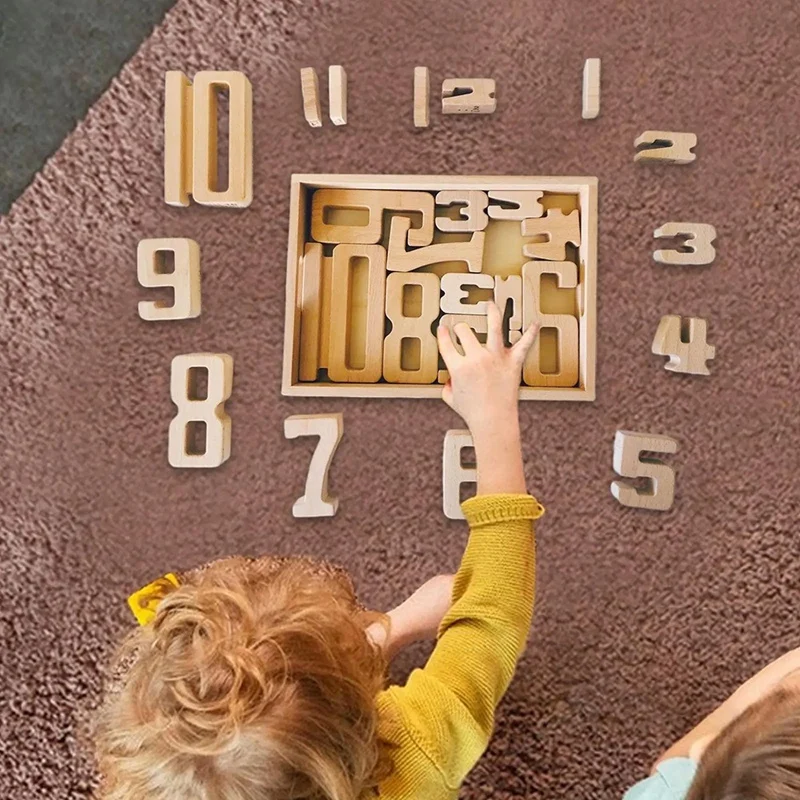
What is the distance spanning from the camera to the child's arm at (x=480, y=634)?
0.65 metres

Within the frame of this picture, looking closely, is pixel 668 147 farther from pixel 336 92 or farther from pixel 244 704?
pixel 244 704

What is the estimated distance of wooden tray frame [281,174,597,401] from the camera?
0.91 metres

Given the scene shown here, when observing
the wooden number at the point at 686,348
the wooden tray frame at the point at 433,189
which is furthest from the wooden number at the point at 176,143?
the wooden number at the point at 686,348

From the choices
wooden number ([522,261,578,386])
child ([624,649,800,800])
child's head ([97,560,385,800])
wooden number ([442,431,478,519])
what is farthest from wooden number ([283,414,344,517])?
child ([624,649,800,800])

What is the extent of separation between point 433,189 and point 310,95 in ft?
0.58

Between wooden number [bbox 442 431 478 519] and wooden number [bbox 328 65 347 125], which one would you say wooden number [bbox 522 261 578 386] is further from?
wooden number [bbox 328 65 347 125]

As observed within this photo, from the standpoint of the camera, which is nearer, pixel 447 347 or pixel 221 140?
pixel 447 347

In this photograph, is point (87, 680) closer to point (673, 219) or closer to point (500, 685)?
point (500, 685)

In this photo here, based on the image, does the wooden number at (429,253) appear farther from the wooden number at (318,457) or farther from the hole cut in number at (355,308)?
the wooden number at (318,457)

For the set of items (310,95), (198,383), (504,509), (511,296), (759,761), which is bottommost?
(759,761)

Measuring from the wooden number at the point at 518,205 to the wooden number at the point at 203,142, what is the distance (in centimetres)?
28

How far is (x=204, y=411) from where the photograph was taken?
93cm

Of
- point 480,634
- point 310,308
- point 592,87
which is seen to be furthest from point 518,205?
point 480,634

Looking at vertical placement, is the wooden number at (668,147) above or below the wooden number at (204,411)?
above
